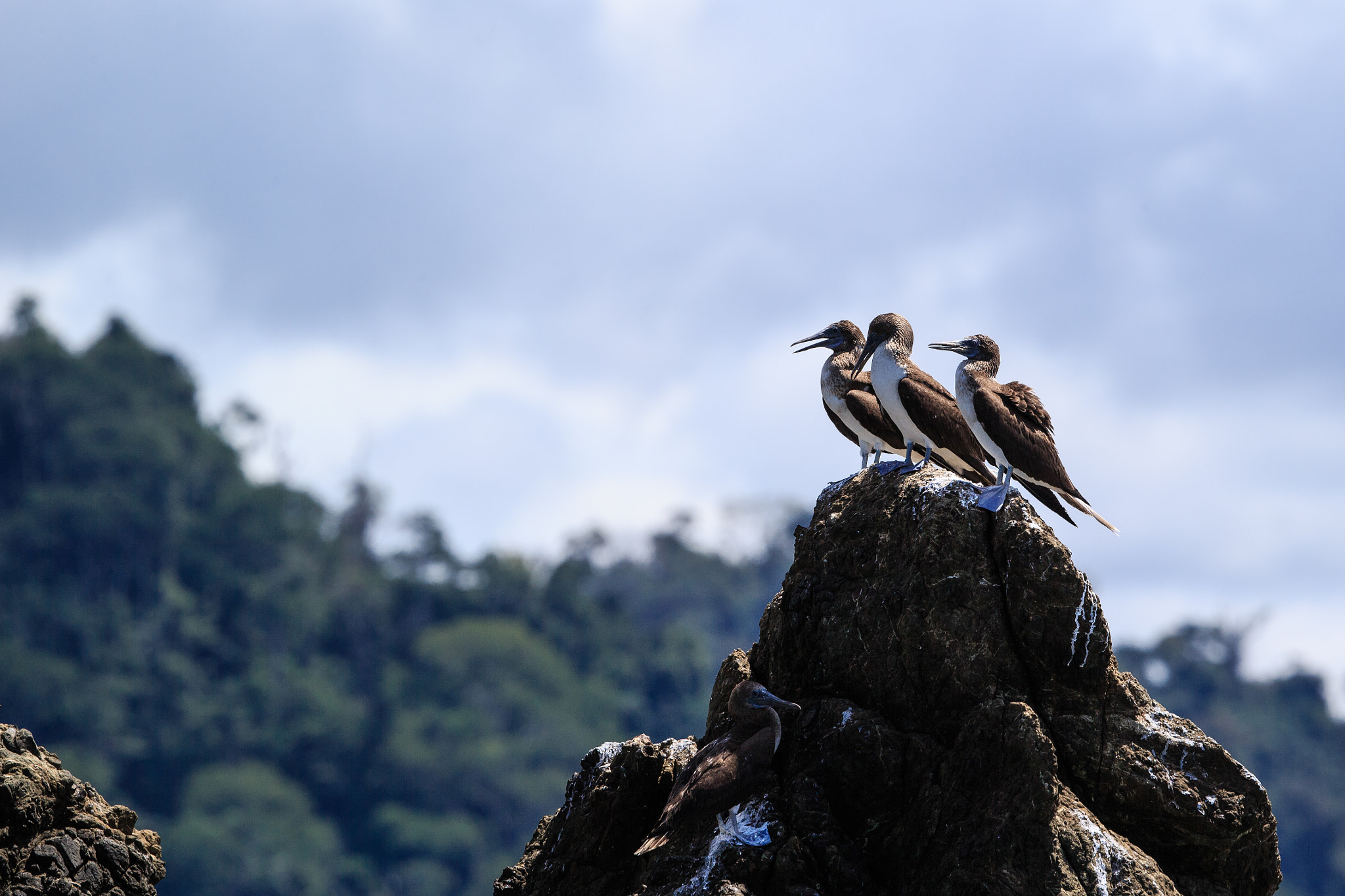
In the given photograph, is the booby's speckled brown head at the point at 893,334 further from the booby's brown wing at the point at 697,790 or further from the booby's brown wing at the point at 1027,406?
the booby's brown wing at the point at 697,790

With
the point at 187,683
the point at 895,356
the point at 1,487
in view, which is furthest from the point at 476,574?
the point at 895,356

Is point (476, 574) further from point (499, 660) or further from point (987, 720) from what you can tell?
point (987, 720)

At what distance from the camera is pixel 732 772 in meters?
10.8

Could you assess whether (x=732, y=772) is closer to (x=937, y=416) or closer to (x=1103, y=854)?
(x=1103, y=854)

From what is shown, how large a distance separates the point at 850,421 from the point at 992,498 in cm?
314

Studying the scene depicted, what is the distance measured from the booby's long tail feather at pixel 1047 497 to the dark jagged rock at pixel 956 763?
1436mm

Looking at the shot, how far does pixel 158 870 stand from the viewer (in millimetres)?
12031

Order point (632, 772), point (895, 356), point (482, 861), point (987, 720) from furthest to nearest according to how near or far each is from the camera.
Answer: point (482, 861)
point (895, 356)
point (632, 772)
point (987, 720)

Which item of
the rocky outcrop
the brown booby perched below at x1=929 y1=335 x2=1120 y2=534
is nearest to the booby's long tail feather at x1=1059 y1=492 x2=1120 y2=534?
the brown booby perched below at x1=929 y1=335 x2=1120 y2=534

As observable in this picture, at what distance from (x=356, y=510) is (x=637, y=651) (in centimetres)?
2190

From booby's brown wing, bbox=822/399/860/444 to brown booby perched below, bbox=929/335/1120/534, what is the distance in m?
1.89

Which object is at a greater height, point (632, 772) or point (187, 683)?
point (187, 683)

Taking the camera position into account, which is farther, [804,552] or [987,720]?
[804,552]

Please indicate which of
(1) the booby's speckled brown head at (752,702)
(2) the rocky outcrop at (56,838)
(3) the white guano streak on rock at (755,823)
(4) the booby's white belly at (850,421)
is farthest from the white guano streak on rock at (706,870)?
(4) the booby's white belly at (850,421)
